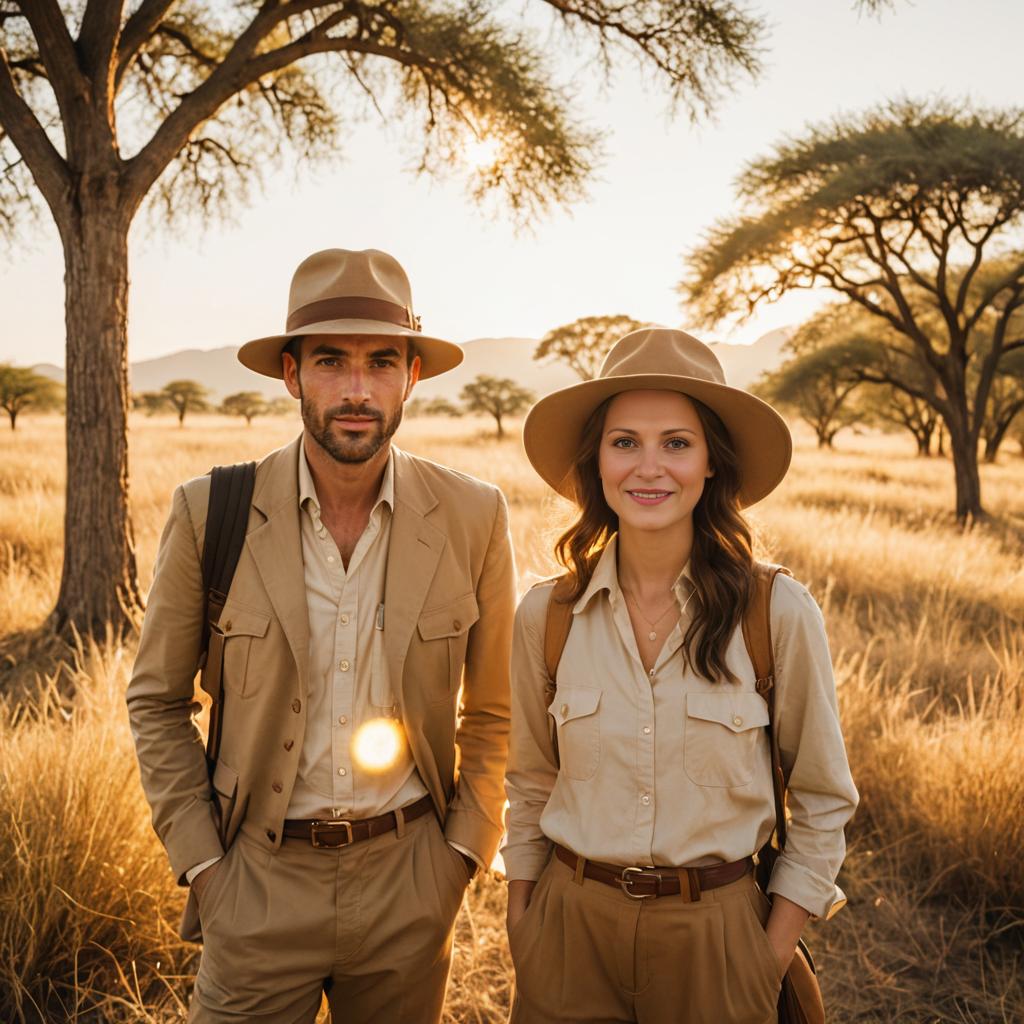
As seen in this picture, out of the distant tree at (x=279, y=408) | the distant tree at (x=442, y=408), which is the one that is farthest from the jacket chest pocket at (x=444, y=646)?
the distant tree at (x=279, y=408)

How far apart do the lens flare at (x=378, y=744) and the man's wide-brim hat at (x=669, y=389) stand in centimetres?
83

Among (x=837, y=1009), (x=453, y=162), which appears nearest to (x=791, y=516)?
(x=453, y=162)

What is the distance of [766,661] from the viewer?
187 centimetres

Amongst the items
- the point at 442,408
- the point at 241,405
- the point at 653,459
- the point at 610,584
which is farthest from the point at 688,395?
the point at 442,408

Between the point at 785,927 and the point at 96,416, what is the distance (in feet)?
17.8

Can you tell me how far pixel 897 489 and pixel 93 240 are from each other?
17459mm

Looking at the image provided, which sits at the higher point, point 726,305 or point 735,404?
point 726,305

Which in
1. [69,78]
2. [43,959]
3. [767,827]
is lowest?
[43,959]

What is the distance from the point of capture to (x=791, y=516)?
10.7m

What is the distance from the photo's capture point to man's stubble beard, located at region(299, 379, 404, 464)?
2145mm

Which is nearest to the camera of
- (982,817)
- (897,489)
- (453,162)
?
(982,817)

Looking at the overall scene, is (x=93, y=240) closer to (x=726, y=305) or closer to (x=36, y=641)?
(x=36, y=641)

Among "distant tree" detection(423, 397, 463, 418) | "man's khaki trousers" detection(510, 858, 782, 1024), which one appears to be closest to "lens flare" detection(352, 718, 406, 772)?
"man's khaki trousers" detection(510, 858, 782, 1024)

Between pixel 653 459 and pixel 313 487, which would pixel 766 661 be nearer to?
pixel 653 459
